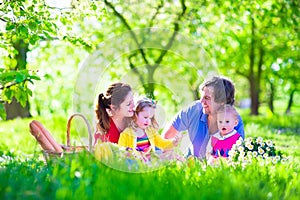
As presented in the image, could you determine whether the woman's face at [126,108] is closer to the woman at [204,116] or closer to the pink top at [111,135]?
the pink top at [111,135]

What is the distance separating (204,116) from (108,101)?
1.03m

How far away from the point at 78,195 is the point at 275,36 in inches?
523

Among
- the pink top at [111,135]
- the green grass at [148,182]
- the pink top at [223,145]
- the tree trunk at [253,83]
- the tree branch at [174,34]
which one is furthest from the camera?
the tree trunk at [253,83]

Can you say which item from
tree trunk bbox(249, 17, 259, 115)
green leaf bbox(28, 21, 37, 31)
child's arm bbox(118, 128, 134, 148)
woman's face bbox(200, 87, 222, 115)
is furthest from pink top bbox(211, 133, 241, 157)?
tree trunk bbox(249, 17, 259, 115)

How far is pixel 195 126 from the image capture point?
5113mm

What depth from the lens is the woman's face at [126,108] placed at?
4871mm

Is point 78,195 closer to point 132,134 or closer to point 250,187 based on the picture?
point 250,187

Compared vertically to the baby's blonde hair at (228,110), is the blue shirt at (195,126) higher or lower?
lower

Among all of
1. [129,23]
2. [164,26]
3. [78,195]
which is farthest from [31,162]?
[129,23]

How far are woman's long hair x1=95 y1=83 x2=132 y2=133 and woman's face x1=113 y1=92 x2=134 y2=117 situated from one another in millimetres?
32

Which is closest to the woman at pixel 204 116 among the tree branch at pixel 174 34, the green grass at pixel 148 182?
the green grass at pixel 148 182

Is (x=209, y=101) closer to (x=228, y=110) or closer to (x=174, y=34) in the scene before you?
(x=228, y=110)

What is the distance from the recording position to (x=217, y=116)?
4.91 m

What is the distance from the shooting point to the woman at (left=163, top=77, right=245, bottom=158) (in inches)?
194
